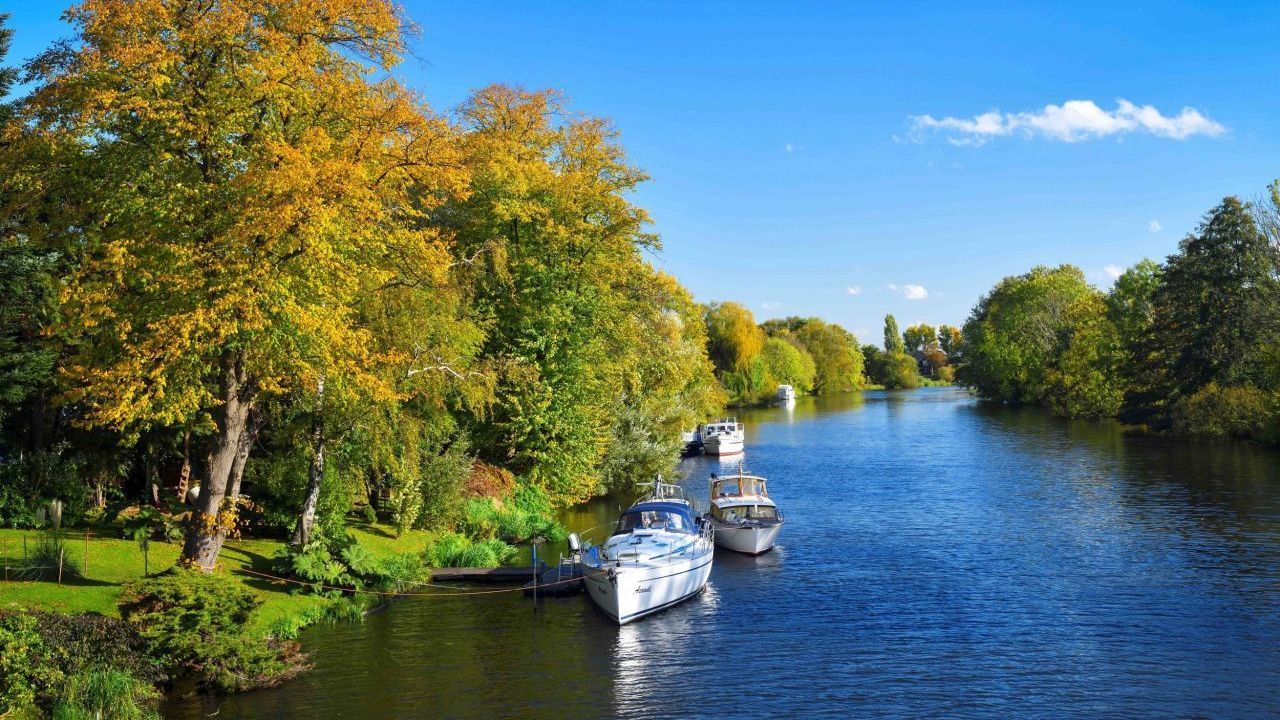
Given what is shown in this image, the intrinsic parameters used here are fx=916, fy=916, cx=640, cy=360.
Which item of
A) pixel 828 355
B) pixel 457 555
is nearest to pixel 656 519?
pixel 457 555

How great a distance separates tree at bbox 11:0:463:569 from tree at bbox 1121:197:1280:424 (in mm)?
69516

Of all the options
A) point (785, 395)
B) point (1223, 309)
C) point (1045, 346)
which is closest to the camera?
point (1223, 309)

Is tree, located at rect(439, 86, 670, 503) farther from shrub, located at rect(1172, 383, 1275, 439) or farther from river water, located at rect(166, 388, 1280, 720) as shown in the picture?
Answer: shrub, located at rect(1172, 383, 1275, 439)

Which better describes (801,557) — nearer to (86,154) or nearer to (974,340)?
(86,154)

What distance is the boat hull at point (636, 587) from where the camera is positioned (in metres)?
27.4

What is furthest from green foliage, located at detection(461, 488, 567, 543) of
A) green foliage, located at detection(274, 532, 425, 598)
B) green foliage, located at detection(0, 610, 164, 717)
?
green foliage, located at detection(0, 610, 164, 717)

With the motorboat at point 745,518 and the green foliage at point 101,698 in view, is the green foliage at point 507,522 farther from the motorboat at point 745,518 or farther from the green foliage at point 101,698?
the green foliage at point 101,698

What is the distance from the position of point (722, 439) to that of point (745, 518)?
132 feet

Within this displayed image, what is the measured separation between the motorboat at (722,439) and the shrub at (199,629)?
2346 inches

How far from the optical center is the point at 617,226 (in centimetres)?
4934

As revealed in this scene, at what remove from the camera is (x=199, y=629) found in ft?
69.2

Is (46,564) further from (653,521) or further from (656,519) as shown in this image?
(656,519)

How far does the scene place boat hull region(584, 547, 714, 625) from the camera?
27.4 m

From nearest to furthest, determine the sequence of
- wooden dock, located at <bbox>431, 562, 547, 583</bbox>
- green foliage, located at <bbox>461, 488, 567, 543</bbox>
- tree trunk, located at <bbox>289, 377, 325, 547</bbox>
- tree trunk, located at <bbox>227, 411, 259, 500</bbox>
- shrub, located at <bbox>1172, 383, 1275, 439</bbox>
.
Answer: tree trunk, located at <bbox>227, 411, 259, 500</bbox> < tree trunk, located at <bbox>289, 377, 325, 547</bbox> < wooden dock, located at <bbox>431, 562, 547, 583</bbox> < green foliage, located at <bbox>461, 488, 567, 543</bbox> < shrub, located at <bbox>1172, 383, 1275, 439</bbox>
